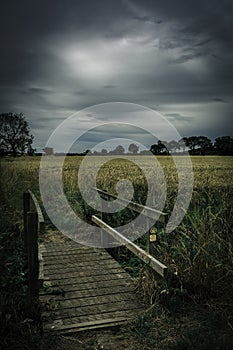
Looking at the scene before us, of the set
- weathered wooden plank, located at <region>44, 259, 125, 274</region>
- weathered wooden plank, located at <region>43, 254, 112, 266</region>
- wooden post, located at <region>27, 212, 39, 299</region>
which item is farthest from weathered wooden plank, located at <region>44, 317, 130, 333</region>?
weathered wooden plank, located at <region>43, 254, 112, 266</region>

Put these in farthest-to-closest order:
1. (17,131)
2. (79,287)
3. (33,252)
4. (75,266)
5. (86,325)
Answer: (17,131), (75,266), (79,287), (33,252), (86,325)

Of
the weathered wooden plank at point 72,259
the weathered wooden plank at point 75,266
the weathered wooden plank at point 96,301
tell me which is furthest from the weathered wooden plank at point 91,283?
the weathered wooden plank at point 72,259

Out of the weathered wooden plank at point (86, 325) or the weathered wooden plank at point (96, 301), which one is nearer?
the weathered wooden plank at point (86, 325)

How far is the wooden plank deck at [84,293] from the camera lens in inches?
155

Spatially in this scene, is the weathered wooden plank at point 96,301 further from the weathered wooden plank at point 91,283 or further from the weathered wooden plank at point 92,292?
the weathered wooden plank at point 91,283

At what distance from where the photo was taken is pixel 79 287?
485 cm

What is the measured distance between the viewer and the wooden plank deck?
12.9ft

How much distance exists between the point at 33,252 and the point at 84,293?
1.08m

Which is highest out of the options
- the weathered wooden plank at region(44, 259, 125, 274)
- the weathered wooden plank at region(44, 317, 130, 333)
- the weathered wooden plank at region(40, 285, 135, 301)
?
the weathered wooden plank at region(44, 259, 125, 274)

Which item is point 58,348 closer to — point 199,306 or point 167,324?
point 167,324

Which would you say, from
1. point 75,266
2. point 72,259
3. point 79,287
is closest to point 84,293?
point 79,287

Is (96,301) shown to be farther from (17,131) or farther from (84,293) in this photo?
(17,131)

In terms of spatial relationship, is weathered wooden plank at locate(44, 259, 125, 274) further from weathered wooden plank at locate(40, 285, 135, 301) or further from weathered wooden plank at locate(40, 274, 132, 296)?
weathered wooden plank at locate(40, 285, 135, 301)

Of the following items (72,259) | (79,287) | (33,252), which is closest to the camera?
(33,252)
